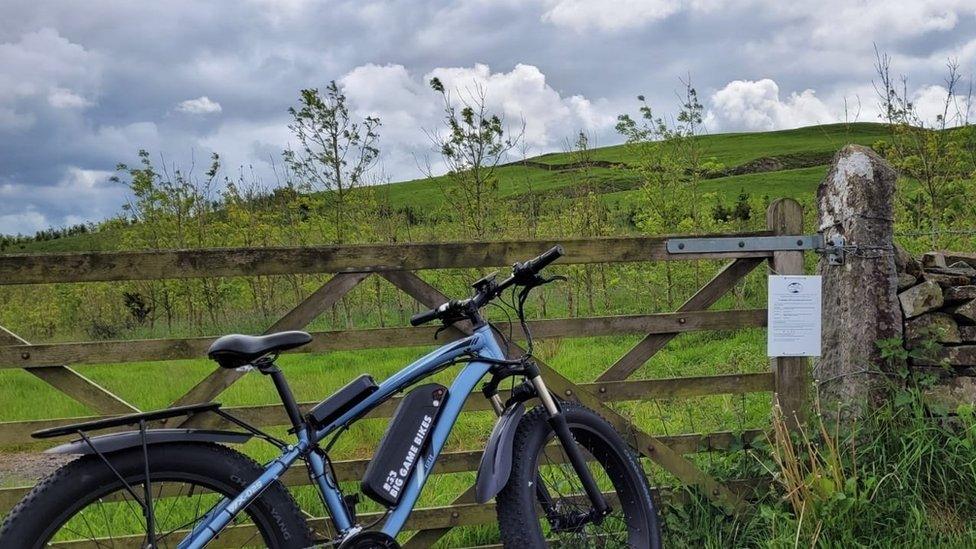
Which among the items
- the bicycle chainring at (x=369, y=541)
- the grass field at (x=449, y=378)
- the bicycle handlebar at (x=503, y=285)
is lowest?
the grass field at (x=449, y=378)

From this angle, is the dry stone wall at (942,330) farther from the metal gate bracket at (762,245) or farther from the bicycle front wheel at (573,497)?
the bicycle front wheel at (573,497)

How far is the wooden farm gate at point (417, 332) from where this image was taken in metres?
3.15

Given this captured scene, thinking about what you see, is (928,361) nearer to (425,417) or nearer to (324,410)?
(425,417)

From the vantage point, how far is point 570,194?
12.6 meters

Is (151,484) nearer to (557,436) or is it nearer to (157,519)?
(157,519)

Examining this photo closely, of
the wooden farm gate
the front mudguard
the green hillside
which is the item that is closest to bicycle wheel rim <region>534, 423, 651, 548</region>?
the front mudguard

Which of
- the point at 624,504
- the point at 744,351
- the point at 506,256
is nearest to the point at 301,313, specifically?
the point at 506,256

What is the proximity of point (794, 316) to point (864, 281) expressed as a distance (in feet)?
1.54

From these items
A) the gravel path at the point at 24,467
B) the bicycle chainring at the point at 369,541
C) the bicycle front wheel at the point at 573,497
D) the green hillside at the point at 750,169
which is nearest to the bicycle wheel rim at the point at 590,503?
the bicycle front wheel at the point at 573,497

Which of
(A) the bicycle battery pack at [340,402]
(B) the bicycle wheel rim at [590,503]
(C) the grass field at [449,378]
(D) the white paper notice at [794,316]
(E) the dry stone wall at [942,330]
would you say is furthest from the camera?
(C) the grass field at [449,378]

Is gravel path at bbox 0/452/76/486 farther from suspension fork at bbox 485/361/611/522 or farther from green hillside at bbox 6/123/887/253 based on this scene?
green hillside at bbox 6/123/887/253

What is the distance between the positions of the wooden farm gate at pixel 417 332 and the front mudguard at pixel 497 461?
63 cm

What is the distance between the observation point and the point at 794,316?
12.6 feet

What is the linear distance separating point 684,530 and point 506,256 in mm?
1681
